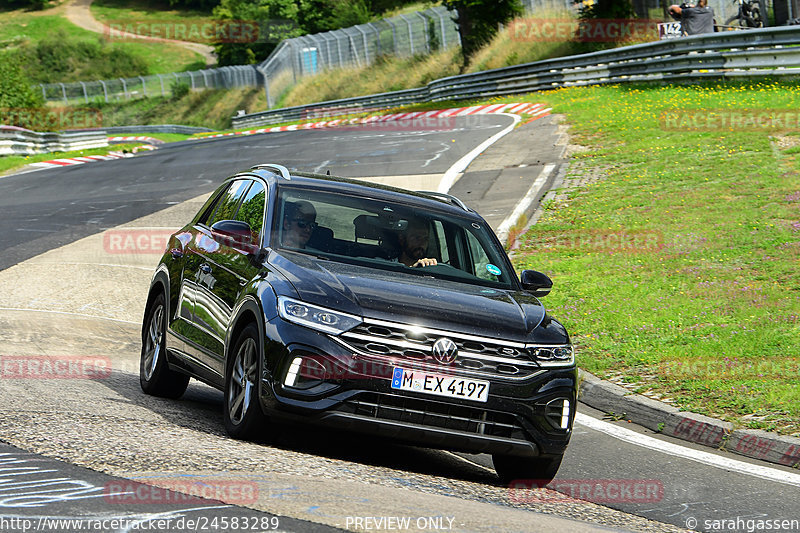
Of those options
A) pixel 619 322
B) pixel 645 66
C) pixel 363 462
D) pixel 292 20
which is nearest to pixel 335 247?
pixel 363 462

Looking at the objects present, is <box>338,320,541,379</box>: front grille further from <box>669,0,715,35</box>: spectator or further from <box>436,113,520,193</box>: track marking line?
<box>669,0,715,35</box>: spectator

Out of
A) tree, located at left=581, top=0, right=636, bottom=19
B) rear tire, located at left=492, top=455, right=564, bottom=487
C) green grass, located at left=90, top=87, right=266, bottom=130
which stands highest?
tree, located at left=581, top=0, right=636, bottom=19

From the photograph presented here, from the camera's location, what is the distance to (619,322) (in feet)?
36.9

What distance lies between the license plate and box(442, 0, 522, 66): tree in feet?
141

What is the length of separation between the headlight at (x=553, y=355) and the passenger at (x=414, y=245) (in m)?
1.24

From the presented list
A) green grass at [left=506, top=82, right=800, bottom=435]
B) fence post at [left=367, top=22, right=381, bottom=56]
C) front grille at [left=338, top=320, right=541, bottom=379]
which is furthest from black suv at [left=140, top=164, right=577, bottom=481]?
fence post at [left=367, top=22, right=381, bottom=56]

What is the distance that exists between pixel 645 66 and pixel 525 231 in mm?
16811

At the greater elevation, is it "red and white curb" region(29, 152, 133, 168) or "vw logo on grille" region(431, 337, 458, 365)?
"vw logo on grille" region(431, 337, 458, 365)

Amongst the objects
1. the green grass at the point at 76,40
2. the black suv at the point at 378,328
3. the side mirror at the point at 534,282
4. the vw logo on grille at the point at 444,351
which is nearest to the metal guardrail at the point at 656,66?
the side mirror at the point at 534,282

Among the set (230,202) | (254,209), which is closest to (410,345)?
(254,209)

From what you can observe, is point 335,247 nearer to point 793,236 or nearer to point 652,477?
point 652,477

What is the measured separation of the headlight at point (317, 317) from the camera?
243 inches

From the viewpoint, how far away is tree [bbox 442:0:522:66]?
48.0m

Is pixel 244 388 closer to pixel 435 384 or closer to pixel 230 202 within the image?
pixel 435 384
